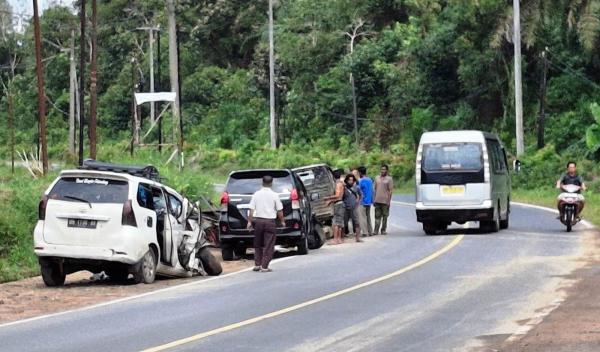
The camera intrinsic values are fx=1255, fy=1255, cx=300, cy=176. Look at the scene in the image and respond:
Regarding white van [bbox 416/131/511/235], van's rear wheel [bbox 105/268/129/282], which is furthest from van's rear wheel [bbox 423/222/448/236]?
van's rear wheel [bbox 105/268/129/282]

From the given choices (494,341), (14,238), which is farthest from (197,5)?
(494,341)

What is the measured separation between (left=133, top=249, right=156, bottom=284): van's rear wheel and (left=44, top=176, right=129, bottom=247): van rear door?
0.85 m

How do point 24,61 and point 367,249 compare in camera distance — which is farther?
point 24,61

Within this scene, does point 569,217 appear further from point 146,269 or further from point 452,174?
point 146,269

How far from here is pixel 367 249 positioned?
85.8 ft

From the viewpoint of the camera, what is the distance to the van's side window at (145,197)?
19.4 m

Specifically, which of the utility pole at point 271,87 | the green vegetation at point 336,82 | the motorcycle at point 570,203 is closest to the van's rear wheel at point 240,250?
the green vegetation at point 336,82

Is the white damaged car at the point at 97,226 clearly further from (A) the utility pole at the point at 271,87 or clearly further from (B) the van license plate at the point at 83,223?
(A) the utility pole at the point at 271,87

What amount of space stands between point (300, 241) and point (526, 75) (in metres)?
36.9

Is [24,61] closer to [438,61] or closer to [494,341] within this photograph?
[438,61]

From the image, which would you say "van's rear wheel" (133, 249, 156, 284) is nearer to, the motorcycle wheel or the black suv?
the black suv

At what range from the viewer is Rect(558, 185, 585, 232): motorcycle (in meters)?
28.7

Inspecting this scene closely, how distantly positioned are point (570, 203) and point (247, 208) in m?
8.30

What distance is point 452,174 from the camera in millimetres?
29422
